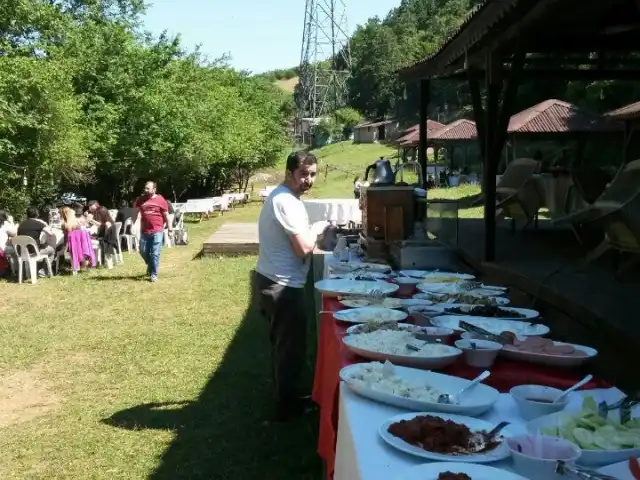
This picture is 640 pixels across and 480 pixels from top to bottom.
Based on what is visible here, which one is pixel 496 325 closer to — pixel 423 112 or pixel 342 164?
pixel 423 112

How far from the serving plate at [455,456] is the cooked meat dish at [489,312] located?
1.32m

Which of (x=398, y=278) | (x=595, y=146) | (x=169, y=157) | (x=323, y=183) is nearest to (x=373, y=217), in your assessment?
(x=398, y=278)

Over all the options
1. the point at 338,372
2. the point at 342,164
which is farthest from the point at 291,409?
the point at 342,164

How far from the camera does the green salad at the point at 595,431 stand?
1756mm

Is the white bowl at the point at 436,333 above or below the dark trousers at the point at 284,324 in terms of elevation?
above

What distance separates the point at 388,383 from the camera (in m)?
2.25

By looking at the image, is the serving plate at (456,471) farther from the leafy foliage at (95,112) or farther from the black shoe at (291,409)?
the leafy foliage at (95,112)

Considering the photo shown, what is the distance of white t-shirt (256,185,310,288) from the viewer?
4191 mm

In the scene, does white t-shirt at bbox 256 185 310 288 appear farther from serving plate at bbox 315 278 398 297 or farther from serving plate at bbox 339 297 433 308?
serving plate at bbox 339 297 433 308

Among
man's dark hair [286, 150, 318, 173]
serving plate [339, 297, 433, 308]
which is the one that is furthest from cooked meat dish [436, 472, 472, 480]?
man's dark hair [286, 150, 318, 173]

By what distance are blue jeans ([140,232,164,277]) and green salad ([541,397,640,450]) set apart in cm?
984

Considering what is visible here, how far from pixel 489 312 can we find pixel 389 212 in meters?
2.08

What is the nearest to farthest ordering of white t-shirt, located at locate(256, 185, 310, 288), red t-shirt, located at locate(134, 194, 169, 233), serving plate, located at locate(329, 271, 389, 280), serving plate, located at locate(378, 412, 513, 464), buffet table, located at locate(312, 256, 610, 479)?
serving plate, located at locate(378, 412, 513, 464) → buffet table, located at locate(312, 256, 610, 479) → white t-shirt, located at locate(256, 185, 310, 288) → serving plate, located at locate(329, 271, 389, 280) → red t-shirt, located at locate(134, 194, 169, 233)

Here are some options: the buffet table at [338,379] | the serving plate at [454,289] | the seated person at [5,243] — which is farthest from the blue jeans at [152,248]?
the buffet table at [338,379]
